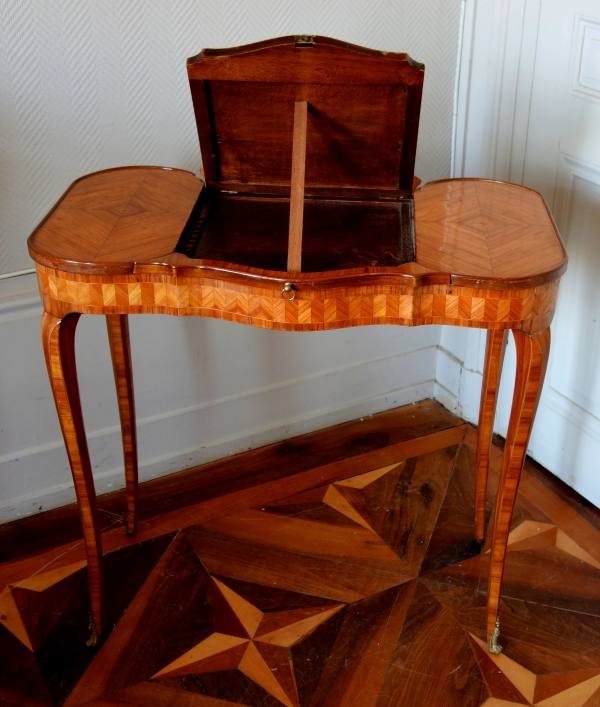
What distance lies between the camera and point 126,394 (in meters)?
1.42

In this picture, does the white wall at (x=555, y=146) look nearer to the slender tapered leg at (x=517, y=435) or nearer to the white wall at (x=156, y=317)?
the white wall at (x=156, y=317)

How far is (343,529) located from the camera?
1.56 m

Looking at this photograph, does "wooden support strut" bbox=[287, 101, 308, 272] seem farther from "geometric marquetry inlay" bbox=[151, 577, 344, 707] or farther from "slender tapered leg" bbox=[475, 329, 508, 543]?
"geometric marquetry inlay" bbox=[151, 577, 344, 707]

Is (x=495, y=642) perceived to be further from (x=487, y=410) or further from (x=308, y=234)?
(x=308, y=234)

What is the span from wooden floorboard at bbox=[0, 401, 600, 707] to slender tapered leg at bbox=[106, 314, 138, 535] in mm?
95

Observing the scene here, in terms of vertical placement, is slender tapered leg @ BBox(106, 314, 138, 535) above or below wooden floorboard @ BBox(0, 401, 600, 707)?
above

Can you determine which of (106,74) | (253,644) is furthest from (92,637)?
(106,74)

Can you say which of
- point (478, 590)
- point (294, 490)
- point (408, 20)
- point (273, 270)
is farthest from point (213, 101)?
point (478, 590)

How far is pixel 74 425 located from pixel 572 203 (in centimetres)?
99

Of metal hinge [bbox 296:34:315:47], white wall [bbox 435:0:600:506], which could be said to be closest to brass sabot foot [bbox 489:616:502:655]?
white wall [bbox 435:0:600:506]

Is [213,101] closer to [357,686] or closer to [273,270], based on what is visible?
[273,270]

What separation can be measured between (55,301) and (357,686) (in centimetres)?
76

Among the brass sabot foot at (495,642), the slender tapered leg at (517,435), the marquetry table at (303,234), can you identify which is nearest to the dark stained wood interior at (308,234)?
the marquetry table at (303,234)

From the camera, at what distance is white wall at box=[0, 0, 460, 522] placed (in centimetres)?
134
